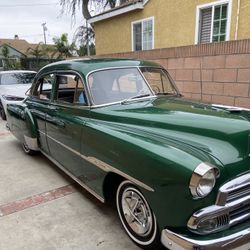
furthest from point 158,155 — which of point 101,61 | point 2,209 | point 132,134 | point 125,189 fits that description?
point 2,209

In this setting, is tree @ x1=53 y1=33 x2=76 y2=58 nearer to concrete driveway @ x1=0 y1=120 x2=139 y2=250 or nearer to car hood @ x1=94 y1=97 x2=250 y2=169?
concrete driveway @ x1=0 y1=120 x2=139 y2=250

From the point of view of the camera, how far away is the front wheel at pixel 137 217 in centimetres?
254

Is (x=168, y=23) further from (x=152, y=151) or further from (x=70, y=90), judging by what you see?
(x=152, y=151)

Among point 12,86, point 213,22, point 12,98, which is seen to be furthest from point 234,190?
point 12,86

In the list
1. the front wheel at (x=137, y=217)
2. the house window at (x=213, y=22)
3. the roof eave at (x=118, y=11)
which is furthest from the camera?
the roof eave at (x=118, y=11)

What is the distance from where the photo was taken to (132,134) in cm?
272

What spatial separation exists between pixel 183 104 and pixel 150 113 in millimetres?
559

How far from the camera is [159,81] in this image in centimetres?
409

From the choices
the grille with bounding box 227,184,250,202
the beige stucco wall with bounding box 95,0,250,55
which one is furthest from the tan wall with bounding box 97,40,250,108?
the grille with bounding box 227,184,250,202

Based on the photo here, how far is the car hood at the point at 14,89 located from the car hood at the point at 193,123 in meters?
6.10

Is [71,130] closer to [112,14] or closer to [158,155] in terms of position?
[158,155]

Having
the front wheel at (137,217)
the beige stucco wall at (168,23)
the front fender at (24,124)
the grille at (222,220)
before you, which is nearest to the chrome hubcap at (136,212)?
the front wheel at (137,217)

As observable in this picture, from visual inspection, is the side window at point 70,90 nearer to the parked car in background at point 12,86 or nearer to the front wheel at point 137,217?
the front wheel at point 137,217

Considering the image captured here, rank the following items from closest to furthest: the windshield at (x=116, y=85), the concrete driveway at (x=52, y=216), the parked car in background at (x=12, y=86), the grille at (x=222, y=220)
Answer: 1. the grille at (x=222, y=220)
2. the concrete driveway at (x=52, y=216)
3. the windshield at (x=116, y=85)
4. the parked car in background at (x=12, y=86)
